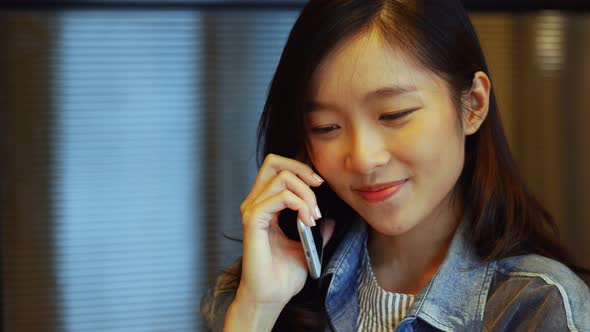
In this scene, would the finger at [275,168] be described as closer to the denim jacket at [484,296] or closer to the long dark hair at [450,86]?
the long dark hair at [450,86]

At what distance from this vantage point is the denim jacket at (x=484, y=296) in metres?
0.97

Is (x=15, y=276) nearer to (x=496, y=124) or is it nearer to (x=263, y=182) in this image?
(x=263, y=182)


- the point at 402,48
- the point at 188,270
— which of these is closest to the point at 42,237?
the point at 188,270

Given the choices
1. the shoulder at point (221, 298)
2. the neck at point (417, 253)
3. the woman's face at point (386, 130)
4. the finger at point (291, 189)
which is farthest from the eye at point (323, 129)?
the shoulder at point (221, 298)

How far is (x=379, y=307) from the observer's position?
113 cm

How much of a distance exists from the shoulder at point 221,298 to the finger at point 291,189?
0.58 feet

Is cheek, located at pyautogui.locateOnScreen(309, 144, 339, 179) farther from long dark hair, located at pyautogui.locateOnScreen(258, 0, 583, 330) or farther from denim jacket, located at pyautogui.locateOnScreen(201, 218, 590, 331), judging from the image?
denim jacket, located at pyautogui.locateOnScreen(201, 218, 590, 331)

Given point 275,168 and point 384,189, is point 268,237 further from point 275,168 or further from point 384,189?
point 384,189

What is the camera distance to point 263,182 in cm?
117

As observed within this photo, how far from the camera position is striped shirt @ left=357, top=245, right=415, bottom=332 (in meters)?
1.12

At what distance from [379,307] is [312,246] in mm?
137

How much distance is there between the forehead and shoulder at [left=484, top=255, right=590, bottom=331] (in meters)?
0.28

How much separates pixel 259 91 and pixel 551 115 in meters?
0.57

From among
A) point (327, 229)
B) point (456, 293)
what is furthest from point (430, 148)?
point (327, 229)
